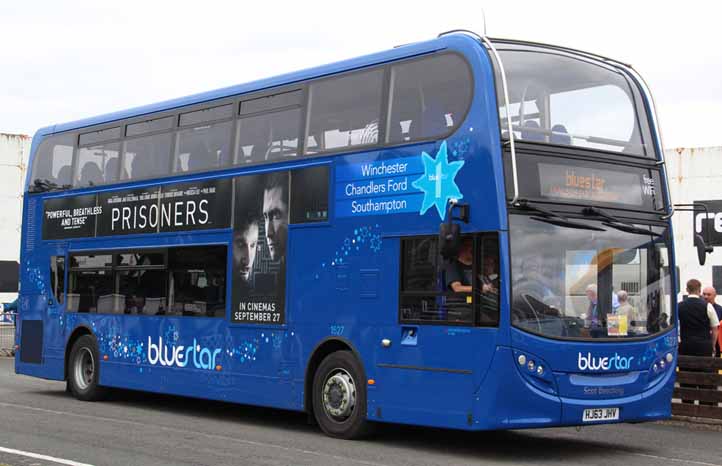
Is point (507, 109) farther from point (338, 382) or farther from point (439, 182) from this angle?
point (338, 382)

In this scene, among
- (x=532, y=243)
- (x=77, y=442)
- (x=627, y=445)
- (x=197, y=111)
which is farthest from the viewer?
(x=197, y=111)

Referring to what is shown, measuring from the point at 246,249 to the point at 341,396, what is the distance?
2717 mm

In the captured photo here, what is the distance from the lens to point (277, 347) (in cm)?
1451

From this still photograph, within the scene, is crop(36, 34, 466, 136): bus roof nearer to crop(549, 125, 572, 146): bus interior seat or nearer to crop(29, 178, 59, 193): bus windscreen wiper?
crop(29, 178, 59, 193): bus windscreen wiper

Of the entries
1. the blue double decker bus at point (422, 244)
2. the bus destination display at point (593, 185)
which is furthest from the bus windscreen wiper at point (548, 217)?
the bus destination display at point (593, 185)

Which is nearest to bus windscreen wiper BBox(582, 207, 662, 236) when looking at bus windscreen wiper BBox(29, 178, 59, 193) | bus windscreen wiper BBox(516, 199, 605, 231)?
bus windscreen wiper BBox(516, 199, 605, 231)

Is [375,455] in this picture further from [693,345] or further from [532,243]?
[693,345]

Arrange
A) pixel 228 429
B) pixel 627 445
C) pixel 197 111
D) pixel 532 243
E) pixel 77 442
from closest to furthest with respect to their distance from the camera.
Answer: pixel 532 243, pixel 77 442, pixel 627 445, pixel 228 429, pixel 197 111

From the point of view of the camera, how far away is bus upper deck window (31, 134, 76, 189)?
1920 cm

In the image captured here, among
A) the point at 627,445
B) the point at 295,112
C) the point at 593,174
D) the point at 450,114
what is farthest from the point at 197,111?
the point at 627,445

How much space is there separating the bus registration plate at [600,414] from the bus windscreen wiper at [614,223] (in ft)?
6.29

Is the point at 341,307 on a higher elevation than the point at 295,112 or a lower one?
lower

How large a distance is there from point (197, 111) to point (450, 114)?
5207mm

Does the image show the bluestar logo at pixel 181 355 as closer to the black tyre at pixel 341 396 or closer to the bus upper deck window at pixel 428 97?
the black tyre at pixel 341 396
